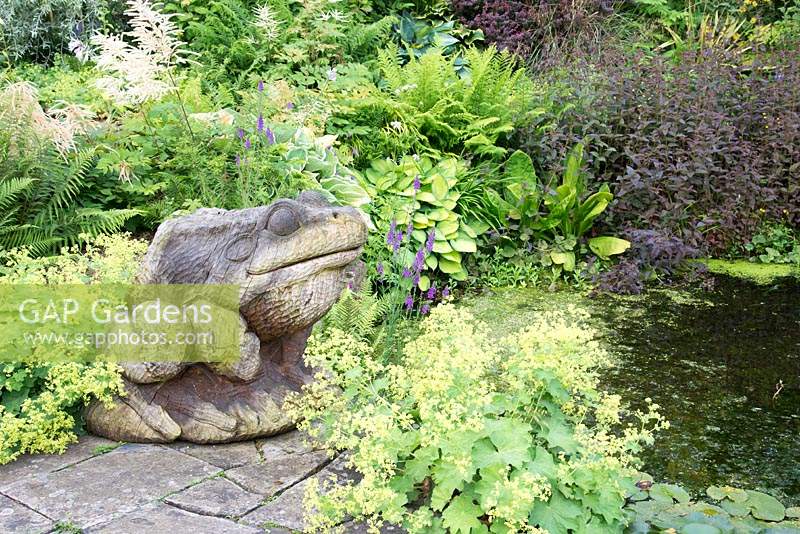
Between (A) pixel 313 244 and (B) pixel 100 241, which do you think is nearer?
(A) pixel 313 244

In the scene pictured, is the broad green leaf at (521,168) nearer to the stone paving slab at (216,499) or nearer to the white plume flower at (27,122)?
the white plume flower at (27,122)

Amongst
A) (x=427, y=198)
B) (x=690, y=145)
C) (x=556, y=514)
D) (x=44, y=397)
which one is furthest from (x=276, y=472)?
(x=690, y=145)

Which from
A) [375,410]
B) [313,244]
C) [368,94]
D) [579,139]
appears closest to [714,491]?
[375,410]

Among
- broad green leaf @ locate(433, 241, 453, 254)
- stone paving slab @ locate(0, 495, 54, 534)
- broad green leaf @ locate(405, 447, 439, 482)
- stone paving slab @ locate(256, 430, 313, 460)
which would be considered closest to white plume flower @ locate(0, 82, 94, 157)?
broad green leaf @ locate(433, 241, 453, 254)

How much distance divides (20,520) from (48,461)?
16.7 inches

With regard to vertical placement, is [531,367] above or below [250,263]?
below

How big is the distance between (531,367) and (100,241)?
2.06 metres

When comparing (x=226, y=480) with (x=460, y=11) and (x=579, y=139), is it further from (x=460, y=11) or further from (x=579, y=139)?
(x=460, y=11)

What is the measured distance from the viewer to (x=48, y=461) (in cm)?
310

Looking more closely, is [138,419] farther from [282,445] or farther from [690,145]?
[690,145]

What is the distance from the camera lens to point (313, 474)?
3033 millimetres

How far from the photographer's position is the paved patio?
2.69 m

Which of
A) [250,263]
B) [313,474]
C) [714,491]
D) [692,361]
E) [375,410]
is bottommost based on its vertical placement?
[692,361]

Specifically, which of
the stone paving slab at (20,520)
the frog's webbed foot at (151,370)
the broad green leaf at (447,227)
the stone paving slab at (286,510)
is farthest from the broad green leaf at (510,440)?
the broad green leaf at (447,227)
